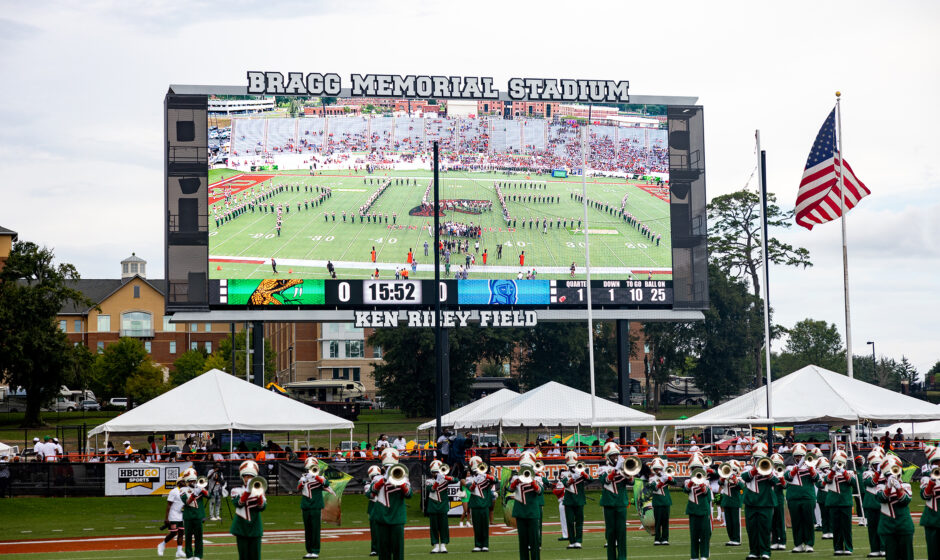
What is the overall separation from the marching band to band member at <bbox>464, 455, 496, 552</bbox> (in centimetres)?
2

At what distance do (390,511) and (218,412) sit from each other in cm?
1656

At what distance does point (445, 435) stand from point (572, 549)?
8364 mm

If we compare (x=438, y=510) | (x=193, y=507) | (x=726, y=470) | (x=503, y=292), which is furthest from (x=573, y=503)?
(x=503, y=292)

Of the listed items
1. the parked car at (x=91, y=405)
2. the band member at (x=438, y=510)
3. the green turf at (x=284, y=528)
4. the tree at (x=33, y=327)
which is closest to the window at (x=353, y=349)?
the parked car at (x=91, y=405)

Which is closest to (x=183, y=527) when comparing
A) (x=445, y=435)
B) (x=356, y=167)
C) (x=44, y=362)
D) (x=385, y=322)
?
(x=445, y=435)

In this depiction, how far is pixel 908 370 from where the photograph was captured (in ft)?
343

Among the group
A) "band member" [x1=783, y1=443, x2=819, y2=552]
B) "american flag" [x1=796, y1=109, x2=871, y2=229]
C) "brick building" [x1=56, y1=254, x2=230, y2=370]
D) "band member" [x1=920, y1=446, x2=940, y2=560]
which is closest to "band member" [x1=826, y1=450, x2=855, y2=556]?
"band member" [x1=783, y1=443, x2=819, y2=552]

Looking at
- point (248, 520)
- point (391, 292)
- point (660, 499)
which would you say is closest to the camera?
point (248, 520)

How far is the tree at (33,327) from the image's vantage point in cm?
6372

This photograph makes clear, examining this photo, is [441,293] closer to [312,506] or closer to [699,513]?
[312,506]

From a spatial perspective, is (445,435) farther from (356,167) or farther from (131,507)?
(356,167)

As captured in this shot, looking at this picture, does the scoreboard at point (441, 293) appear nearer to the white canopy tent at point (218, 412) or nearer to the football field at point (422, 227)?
the football field at point (422, 227)

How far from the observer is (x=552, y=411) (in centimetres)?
3569

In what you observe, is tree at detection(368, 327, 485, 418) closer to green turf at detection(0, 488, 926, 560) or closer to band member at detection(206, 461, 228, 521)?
green turf at detection(0, 488, 926, 560)
